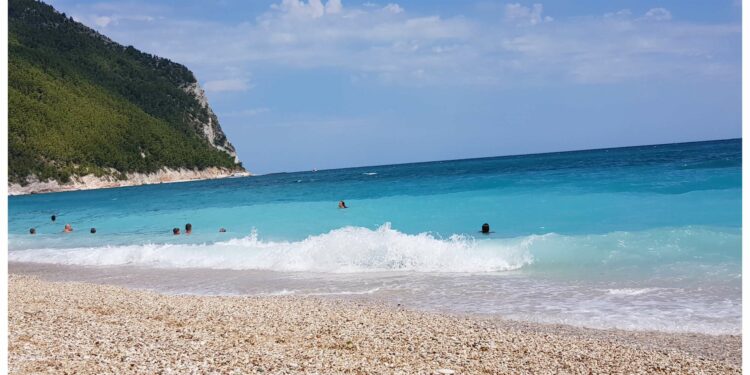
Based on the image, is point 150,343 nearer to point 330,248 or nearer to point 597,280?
point 597,280

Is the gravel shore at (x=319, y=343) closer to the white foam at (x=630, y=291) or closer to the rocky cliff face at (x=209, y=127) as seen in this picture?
the white foam at (x=630, y=291)

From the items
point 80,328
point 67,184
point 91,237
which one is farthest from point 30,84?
point 80,328

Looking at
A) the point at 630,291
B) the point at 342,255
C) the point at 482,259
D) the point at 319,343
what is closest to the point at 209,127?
the point at 342,255

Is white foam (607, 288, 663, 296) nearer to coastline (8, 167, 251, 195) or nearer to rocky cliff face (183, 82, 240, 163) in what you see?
coastline (8, 167, 251, 195)

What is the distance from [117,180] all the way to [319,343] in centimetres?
10059

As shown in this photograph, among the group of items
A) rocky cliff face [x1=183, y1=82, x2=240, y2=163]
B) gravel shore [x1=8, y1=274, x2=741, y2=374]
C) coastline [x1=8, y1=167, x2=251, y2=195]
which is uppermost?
rocky cliff face [x1=183, y1=82, x2=240, y2=163]

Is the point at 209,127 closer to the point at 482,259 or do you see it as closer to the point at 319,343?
the point at 482,259

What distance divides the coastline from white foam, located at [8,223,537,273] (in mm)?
74544

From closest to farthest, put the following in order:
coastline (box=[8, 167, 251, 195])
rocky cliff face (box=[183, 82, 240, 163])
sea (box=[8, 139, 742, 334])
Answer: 1. sea (box=[8, 139, 742, 334])
2. coastline (box=[8, 167, 251, 195])
3. rocky cliff face (box=[183, 82, 240, 163])

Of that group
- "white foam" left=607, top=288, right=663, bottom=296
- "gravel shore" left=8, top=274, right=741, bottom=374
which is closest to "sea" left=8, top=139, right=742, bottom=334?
"white foam" left=607, top=288, right=663, bottom=296

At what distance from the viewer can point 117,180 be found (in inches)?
3920

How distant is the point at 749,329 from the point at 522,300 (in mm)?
3804

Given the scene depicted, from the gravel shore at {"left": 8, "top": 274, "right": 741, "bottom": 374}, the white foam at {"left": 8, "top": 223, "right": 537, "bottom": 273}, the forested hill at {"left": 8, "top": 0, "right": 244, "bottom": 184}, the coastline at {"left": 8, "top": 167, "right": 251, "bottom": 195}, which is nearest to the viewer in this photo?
the gravel shore at {"left": 8, "top": 274, "right": 741, "bottom": 374}

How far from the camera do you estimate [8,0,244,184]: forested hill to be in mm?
93062
